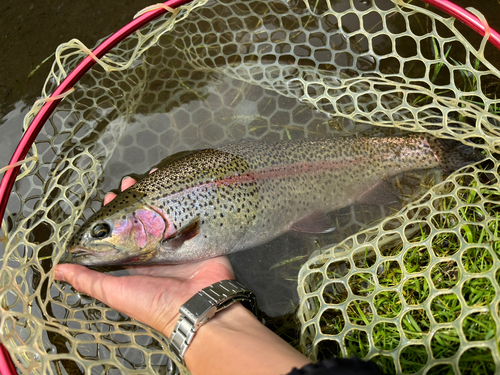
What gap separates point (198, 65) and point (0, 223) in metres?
2.33

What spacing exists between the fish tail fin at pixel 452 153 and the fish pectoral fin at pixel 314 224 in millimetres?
1074

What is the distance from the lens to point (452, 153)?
2.83 meters

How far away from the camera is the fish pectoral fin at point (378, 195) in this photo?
298cm

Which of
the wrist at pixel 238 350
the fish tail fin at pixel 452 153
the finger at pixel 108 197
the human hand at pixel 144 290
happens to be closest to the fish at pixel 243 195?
the fish tail fin at pixel 452 153

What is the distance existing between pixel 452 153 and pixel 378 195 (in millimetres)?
671

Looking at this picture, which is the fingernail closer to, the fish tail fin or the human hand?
the human hand

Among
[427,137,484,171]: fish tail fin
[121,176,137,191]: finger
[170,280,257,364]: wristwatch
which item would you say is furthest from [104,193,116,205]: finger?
[427,137,484,171]: fish tail fin

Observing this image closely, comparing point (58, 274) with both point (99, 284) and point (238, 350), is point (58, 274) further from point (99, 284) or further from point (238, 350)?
point (238, 350)

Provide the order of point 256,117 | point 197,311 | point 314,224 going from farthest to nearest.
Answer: point 256,117 < point 314,224 < point 197,311

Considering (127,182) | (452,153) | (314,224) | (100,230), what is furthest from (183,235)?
(452,153)

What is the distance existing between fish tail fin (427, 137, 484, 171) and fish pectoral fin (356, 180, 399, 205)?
472mm

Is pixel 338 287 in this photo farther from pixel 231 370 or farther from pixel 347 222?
pixel 231 370

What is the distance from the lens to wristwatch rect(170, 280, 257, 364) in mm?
2160

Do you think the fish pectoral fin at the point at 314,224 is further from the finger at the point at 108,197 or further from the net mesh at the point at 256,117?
the finger at the point at 108,197
